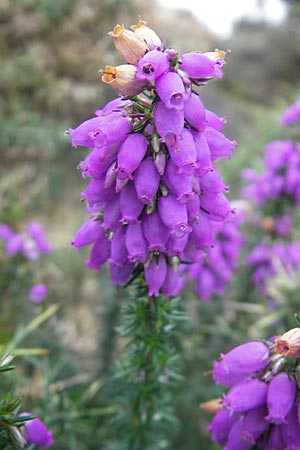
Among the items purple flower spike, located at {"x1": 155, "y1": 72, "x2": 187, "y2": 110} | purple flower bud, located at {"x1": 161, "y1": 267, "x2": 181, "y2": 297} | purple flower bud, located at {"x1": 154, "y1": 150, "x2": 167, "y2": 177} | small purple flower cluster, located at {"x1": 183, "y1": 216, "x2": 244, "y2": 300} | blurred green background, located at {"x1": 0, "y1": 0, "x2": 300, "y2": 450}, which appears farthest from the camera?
blurred green background, located at {"x1": 0, "y1": 0, "x2": 300, "y2": 450}

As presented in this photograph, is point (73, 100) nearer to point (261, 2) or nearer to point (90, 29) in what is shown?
point (90, 29)

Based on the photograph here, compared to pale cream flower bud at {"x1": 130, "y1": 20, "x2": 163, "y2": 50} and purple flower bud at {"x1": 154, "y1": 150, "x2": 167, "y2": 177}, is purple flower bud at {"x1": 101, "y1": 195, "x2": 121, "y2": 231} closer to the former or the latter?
purple flower bud at {"x1": 154, "y1": 150, "x2": 167, "y2": 177}

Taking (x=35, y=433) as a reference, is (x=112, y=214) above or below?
above

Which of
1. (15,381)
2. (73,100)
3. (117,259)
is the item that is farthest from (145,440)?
(73,100)

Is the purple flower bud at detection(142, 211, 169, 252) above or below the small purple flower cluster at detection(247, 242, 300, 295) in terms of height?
below

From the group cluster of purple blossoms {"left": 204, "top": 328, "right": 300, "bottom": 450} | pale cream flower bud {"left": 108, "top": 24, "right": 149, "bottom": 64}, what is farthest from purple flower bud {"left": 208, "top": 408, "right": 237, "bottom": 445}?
pale cream flower bud {"left": 108, "top": 24, "right": 149, "bottom": 64}

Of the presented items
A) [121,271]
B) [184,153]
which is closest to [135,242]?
[121,271]

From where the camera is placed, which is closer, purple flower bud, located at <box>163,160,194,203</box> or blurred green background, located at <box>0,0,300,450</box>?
purple flower bud, located at <box>163,160,194,203</box>

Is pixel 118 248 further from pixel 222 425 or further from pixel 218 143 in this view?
pixel 222 425
